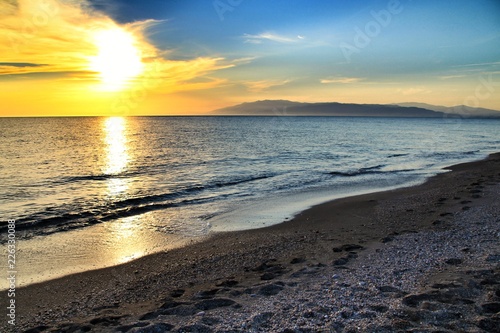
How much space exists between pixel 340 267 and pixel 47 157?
1365 inches

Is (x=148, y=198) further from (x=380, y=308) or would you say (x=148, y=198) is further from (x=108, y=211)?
(x=380, y=308)

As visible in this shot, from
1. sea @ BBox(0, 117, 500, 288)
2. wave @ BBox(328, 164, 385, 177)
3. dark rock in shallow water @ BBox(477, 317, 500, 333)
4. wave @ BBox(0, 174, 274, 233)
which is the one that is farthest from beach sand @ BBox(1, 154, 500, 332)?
wave @ BBox(328, 164, 385, 177)

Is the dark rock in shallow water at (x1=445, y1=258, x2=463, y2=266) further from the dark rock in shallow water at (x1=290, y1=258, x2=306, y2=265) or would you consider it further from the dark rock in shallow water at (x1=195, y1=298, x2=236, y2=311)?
the dark rock in shallow water at (x1=195, y1=298, x2=236, y2=311)

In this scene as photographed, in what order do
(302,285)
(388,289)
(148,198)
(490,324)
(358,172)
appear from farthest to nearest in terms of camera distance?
(358,172), (148,198), (302,285), (388,289), (490,324)

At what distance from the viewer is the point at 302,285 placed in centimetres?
688

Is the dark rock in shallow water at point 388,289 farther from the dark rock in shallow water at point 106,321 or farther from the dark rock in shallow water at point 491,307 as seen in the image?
the dark rock in shallow water at point 106,321

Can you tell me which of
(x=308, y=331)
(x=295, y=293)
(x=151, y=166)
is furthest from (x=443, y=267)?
(x=151, y=166)

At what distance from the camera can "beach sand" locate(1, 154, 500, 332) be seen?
5.42 m

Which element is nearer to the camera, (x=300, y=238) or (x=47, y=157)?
(x=300, y=238)

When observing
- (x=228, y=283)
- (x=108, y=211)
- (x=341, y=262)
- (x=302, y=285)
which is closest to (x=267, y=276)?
(x=228, y=283)

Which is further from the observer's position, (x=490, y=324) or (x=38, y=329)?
(x=38, y=329)

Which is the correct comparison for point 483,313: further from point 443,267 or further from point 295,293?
point 295,293

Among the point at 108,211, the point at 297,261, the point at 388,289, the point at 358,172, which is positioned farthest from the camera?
the point at 358,172

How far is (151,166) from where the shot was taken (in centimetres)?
2956
